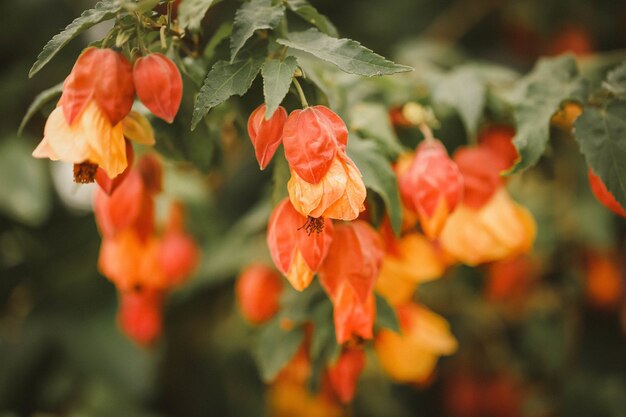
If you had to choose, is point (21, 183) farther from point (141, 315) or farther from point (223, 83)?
point (223, 83)

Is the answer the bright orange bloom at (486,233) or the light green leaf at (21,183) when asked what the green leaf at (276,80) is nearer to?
the bright orange bloom at (486,233)

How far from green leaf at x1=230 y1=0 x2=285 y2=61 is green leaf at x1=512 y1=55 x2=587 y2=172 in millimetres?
276

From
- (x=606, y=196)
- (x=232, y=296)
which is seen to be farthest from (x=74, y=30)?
(x=232, y=296)

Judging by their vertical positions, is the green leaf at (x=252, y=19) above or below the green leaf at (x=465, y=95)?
above

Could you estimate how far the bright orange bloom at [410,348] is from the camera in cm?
82

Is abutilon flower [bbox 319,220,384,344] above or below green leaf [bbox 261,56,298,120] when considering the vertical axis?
below

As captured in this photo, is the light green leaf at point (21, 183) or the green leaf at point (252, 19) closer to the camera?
the green leaf at point (252, 19)

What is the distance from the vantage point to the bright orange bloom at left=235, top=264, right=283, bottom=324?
93 centimetres

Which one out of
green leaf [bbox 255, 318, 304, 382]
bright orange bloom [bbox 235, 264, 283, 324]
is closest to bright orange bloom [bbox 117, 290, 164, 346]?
bright orange bloom [bbox 235, 264, 283, 324]

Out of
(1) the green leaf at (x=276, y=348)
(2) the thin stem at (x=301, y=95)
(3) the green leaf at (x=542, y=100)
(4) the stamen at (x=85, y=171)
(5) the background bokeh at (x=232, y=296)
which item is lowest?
(5) the background bokeh at (x=232, y=296)

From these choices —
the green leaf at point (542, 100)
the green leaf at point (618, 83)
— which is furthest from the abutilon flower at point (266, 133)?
the green leaf at point (618, 83)

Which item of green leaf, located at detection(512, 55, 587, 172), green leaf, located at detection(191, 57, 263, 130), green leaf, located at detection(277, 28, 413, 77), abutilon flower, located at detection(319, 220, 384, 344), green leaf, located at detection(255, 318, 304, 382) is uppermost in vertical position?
green leaf, located at detection(277, 28, 413, 77)

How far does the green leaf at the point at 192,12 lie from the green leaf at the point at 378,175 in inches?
8.0

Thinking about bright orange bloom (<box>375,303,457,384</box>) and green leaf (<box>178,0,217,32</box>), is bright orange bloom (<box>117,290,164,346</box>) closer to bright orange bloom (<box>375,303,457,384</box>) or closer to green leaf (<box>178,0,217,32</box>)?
bright orange bloom (<box>375,303,457,384</box>)
